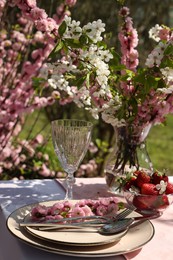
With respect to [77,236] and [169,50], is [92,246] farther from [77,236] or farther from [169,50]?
[169,50]

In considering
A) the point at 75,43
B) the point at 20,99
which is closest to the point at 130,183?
the point at 75,43

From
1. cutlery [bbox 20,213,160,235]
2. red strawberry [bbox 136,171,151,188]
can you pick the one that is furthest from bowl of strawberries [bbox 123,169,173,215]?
cutlery [bbox 20,213,160,235]

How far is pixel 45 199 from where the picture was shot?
1643 mm

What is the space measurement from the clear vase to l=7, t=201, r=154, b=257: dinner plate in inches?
15.3

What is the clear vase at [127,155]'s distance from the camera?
65.7 inches

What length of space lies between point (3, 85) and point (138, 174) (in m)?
2.09

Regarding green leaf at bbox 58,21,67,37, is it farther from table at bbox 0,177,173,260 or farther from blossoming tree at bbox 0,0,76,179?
blossoming tree at bbox 0,0,76,179

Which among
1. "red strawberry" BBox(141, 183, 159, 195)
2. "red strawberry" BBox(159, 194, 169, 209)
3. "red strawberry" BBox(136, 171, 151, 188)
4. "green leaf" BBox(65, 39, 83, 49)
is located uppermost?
"green leaf" BBox(65, 39, 83, 49)

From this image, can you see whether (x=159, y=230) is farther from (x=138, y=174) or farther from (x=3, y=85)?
(x=3, y=85)

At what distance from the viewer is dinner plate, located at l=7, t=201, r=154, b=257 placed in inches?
45.5

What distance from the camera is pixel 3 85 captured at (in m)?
3.41

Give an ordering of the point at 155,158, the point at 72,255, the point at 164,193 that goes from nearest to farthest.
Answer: the point at 72,255 < the point at 164,193 < the point at 155,158

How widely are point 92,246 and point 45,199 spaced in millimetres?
469

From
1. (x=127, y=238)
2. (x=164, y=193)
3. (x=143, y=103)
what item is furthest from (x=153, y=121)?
(x=127, y=238)
